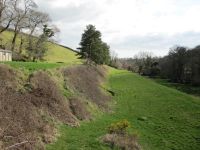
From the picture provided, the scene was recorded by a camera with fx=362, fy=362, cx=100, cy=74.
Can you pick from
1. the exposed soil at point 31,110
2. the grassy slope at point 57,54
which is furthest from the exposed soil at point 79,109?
the grassy slope at point 57,54

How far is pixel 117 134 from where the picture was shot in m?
29.4

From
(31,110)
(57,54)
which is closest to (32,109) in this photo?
(31,110)

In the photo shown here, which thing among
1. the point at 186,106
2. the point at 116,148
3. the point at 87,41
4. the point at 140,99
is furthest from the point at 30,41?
the point at 116,148

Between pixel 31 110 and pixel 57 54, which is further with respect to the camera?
pixel 57 54

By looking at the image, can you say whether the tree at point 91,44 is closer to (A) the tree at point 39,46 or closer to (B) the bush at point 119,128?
(A) the tree at point 39,46


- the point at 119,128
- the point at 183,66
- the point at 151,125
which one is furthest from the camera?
the point at 183,66

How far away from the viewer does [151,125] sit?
128 ft

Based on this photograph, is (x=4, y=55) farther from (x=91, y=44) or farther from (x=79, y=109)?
(x=91, y=44)

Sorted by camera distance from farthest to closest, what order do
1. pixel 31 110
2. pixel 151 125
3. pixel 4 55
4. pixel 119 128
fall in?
pixel 4 55, pixel 151 125, pixel 119 128, pixel 31 110

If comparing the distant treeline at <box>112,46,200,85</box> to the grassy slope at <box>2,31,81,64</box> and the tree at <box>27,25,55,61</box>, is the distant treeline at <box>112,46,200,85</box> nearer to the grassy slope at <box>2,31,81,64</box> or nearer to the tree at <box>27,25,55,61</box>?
the grassy slope at <box>2,31,81,64</box>

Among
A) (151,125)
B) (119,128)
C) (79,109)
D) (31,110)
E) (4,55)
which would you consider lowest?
(151,125)

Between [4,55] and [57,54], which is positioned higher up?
[57,54]

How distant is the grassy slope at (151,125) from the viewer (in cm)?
2812

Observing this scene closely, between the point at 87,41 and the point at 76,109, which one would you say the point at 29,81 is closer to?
the point at 76,109
